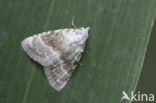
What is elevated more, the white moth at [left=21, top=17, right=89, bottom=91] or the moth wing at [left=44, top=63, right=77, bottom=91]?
the white moth at [left=21, top=17, right=89, bottom=91]

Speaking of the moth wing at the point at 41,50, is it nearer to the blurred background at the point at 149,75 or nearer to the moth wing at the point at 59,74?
the moth wing at the point at 59,74

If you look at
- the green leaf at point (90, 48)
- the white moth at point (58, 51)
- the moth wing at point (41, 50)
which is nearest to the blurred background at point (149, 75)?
the green leaf at point (90, 48)

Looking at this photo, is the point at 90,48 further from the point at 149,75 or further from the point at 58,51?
the point at 149,75

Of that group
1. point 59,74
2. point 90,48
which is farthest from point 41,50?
point 90,48

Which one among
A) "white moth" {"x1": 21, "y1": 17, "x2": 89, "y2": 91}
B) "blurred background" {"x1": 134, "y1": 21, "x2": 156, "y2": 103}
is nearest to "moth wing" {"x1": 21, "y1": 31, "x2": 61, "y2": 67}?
"white moth" {"x1": 21, "y1": 17, "x2": 89, "y2": 91}

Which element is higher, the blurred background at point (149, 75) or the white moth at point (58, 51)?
the white moth at point (58, 51)

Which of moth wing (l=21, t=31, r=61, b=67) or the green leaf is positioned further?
moth wing (l=21, t=31, r=61, b=67)

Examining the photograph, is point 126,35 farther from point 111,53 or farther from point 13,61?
point 13,61

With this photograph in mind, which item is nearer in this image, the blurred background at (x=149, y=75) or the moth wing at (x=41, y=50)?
the moth wing at (x=41, y=50)

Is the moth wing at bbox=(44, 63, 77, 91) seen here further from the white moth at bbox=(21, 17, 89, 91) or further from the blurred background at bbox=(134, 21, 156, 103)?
the blurred background at bbox=(134, 21, 156, 103)
